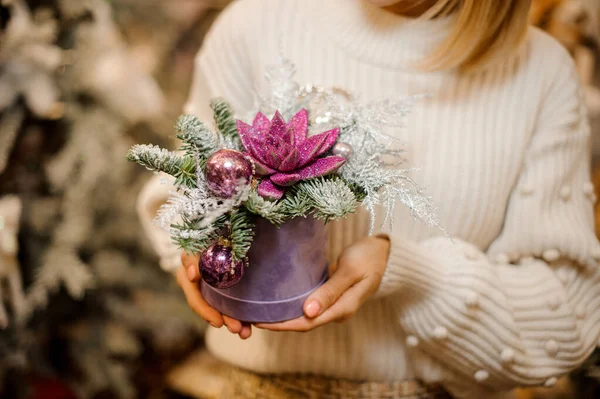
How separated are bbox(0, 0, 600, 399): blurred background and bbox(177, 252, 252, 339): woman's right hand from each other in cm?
58

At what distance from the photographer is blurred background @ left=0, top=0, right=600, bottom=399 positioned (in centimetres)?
108

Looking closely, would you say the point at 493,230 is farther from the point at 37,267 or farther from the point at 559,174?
the point at 37,267

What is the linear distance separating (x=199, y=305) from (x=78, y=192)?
74 centimetres

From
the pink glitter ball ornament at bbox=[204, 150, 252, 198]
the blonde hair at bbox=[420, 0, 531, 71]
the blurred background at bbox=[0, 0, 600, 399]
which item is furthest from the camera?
the blurred background at bbox=[0, 0, 600, 399]

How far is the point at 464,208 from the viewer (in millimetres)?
687

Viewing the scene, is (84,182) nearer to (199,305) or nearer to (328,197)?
(199,305)

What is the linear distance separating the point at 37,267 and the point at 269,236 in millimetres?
900

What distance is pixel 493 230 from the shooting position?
0.72 meters

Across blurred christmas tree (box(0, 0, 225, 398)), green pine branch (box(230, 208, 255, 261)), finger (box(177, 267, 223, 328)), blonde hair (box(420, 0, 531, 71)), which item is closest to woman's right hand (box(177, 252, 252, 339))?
finger (box(177, 267, 223, 328))

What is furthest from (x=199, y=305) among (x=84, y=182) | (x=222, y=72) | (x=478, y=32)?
(x=84, y=182)

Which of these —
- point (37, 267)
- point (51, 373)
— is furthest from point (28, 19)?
point (51, 373)

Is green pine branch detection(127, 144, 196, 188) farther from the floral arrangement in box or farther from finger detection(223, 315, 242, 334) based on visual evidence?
finger detection(223, 315, 242, 334)

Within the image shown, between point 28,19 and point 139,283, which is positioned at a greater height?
point 28,19

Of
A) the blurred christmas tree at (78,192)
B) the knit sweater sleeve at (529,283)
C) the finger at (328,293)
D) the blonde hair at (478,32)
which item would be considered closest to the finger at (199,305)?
the finger at (328,293)
